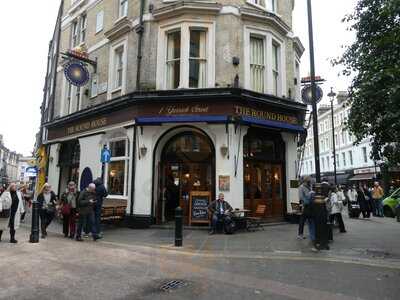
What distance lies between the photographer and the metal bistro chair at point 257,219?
12.8m

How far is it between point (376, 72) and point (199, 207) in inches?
285

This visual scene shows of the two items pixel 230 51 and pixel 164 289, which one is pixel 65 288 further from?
pixel 230 51

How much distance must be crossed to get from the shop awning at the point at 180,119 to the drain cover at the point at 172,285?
756 cm

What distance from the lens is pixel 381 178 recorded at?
3366cm

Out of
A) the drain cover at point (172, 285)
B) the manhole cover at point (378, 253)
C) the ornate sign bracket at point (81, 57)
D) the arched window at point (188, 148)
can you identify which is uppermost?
the ornate sign bracket at point (81, 57)

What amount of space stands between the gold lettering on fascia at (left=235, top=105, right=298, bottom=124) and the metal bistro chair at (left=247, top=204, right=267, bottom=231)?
11.3 ft

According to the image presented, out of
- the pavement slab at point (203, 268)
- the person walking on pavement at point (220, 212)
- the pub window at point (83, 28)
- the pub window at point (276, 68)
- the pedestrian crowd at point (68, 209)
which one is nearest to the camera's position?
the pavement slab at point (203, 268)

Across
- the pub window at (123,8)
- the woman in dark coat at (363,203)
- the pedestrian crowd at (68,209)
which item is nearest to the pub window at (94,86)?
the pub window at (123,8)

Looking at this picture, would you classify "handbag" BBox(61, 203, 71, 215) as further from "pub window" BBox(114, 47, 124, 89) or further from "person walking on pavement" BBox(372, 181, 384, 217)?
"person walking on pavement" BBox(372, 181, 384, 217)

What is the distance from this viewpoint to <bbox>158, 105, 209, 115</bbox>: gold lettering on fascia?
1342 cm

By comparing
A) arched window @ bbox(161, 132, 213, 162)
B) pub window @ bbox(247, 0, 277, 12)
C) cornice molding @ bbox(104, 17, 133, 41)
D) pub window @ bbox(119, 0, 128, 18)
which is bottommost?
arched window @ bbox(161, 132, 213, 162)

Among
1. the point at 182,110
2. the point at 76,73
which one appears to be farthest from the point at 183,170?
the point at 76,73

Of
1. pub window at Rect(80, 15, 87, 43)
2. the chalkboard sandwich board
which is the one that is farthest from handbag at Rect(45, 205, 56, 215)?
pub window at Rect(80, 15, 87, 43)

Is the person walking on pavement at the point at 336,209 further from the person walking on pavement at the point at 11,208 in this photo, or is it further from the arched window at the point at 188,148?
the person walking on pavement at the point at 11,208
